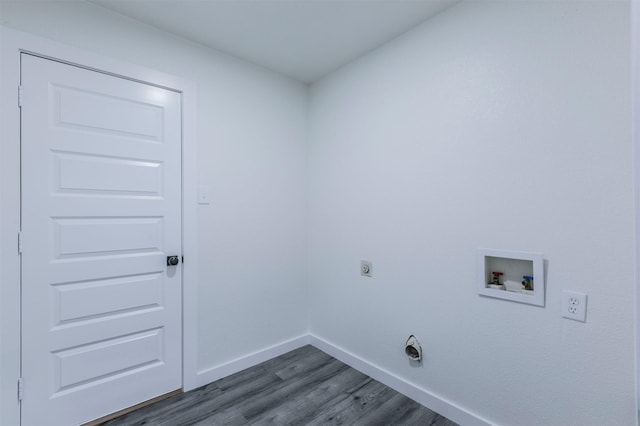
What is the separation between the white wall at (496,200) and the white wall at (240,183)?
1.69 feet

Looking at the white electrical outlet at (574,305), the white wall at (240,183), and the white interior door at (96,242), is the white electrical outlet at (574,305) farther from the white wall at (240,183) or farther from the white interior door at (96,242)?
the white interior door at (96,242)

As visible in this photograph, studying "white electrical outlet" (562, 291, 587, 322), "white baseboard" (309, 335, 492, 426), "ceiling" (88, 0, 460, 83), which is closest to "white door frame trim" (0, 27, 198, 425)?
"ceiling" (88, 0, 460, 83)

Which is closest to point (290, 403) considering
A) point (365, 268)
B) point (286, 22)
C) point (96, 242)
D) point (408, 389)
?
point (408, 389)

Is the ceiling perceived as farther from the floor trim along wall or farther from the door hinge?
the floor trim along wall

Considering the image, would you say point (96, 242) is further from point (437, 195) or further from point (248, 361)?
point (437, 195)

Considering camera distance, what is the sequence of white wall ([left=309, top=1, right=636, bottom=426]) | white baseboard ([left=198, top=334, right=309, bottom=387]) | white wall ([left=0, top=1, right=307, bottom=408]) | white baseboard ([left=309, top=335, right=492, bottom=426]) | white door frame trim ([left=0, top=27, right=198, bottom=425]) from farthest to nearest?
white baseboard ([left=198, top=334, right=309, bottom=387]) → white wall ([left=0, top=1, right=307, bottom=408]) → white baseboard ([left=309, top=335, right=492, bottom=426]) → white door frame trim ([left=0, top=27, right=198, bottom=425]) → white wall ([left=309, top=1, right=636, bottom=426])

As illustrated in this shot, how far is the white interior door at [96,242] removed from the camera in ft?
5.06

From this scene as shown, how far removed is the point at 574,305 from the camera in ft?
4.26

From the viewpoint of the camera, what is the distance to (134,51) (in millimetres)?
1822

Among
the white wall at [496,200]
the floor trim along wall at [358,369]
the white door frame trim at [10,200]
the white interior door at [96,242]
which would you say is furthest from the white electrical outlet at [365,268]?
the white door frame trim at [10,200]

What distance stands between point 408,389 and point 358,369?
448 millimetres

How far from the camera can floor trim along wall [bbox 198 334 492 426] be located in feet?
5.56

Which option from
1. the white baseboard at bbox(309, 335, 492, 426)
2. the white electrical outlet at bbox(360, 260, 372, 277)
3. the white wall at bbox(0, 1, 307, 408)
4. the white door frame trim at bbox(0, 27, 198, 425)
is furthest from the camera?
the white electrical outlet at bbox(360, 260, 372, 277)

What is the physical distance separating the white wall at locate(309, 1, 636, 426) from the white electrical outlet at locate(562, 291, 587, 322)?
23 mm
